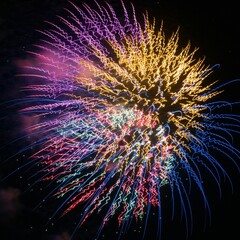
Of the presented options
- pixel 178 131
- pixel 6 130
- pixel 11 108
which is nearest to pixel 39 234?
pixel 6 130

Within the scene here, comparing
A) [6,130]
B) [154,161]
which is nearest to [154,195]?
[154,161]

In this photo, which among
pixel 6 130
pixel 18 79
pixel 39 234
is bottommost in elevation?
pixel 39 234

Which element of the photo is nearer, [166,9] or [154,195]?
[154,195]

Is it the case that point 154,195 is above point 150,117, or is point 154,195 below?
below

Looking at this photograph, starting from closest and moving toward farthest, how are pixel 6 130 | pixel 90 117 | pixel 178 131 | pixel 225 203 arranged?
pixel 90 117 → pixel 178 131 → pixel 6 130 → pixel 225 203

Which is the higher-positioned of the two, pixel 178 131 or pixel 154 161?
pixel 178 131

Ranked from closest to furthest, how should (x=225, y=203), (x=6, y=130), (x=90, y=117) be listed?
1. (x=90, y=117)
2. (x=6, y=130)
3. (x=225, y=203)

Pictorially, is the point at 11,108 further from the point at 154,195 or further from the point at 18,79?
the point at 154,195

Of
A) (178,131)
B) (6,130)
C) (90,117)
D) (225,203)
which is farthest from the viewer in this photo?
(225,203)

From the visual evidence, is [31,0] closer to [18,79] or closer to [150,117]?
[18,79]
